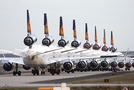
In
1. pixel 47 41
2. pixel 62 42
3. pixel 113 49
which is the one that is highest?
pixel 113 49

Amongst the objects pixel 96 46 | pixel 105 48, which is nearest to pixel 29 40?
pixel 96 46

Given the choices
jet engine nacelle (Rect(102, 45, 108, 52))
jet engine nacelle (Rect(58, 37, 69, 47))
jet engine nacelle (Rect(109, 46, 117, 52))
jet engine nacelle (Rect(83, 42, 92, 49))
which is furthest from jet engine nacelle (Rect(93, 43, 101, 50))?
jet engine nacelle (Rect(58, 37, 69, 47))

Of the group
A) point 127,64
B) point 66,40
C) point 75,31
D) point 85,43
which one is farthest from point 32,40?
point 85,43

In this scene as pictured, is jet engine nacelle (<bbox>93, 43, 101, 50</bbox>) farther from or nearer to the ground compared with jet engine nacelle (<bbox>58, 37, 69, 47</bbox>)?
farther from the ground

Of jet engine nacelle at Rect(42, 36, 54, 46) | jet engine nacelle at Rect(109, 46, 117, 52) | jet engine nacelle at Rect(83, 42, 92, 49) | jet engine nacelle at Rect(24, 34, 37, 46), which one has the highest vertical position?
jet engine nacelle at Rect(83, 42, 92, 49)

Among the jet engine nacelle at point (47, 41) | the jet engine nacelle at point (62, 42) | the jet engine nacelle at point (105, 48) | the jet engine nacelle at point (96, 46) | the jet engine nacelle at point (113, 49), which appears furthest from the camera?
the jet engine nacelle at point (113, 49)

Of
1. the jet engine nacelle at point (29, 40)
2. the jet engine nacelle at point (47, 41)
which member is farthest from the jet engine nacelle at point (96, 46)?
the jet engine nacelle at point (29, 40)

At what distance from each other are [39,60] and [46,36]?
1750 centimetres

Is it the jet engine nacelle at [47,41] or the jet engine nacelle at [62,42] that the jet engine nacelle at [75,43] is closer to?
the jet engine nacelle at [62,42]

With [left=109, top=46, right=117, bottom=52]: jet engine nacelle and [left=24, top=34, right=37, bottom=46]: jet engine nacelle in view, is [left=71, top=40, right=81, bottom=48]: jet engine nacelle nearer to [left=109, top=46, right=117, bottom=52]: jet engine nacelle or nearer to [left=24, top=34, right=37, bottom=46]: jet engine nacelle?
[left=109, top=46, right=117, bottom=52]: jet engine nacelle

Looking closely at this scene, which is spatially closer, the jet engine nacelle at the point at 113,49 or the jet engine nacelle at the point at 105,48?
the jet engine nacelle at the point at 105,48

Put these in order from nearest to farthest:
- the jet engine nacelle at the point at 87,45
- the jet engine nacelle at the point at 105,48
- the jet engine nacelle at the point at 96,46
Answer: the jet engine nacelle at the point at 87,45, the jet engine nacelle at the point at 96,46, the jet engine nacelle at the point at 105,48

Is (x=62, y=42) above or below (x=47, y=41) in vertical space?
above

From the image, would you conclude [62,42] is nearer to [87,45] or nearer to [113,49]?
[87,45]
